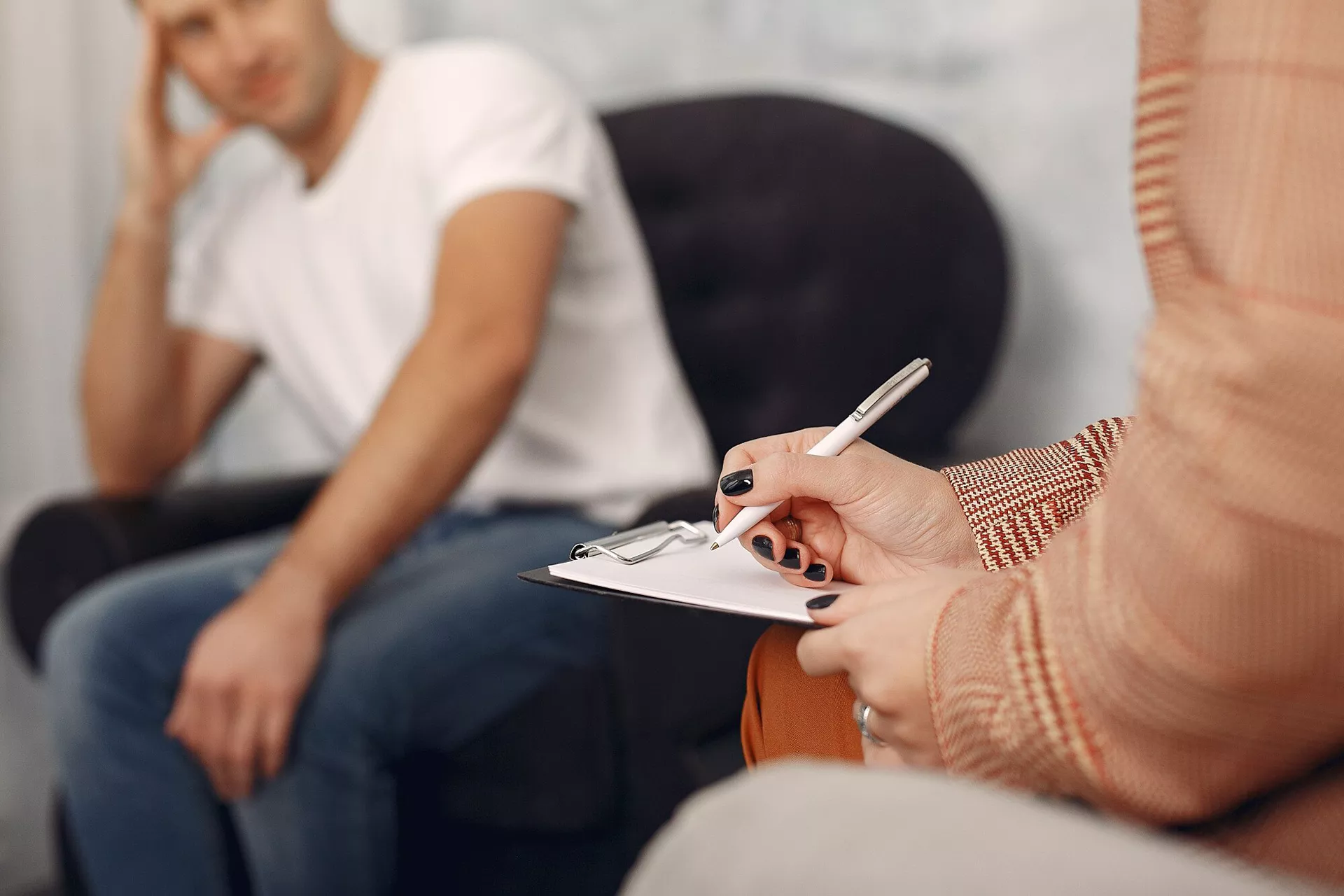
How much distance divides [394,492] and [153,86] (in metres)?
0.81

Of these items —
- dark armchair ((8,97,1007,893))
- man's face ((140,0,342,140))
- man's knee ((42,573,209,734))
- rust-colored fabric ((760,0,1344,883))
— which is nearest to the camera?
rust-colored fabric ((760,0,1344,883))

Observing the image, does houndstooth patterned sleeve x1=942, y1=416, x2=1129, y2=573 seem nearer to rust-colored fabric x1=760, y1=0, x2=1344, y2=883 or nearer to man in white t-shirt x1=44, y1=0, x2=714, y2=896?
rust-colored fabric x1=760, y1=0, x2=1344, y2=883

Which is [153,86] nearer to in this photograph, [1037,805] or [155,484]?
[155,484]

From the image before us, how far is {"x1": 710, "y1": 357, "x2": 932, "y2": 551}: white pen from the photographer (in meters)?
0.49

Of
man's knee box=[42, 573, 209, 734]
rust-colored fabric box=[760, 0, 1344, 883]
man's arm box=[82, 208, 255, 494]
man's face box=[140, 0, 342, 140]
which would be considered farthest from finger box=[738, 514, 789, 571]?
man's arm box=[82, 208, 255, 494]

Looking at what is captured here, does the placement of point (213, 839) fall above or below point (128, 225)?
below

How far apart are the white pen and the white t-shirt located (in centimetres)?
53

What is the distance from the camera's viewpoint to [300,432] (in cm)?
209

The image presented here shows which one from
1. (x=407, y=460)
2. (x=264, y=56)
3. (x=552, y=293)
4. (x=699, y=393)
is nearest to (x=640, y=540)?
(x=407, y=460)

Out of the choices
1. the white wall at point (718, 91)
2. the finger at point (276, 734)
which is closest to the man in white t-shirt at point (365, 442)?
the finger at point (276, 734)

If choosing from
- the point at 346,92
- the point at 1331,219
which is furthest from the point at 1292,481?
the point at 346,92

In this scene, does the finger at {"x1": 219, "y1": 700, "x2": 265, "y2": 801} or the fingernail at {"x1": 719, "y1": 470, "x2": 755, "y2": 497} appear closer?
the fingernail at {"x1": 719, "y1": 470, "x2": 755, "y2": 497}

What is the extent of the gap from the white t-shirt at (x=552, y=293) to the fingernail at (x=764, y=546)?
21.8 inches

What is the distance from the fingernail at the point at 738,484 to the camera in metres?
0.47
